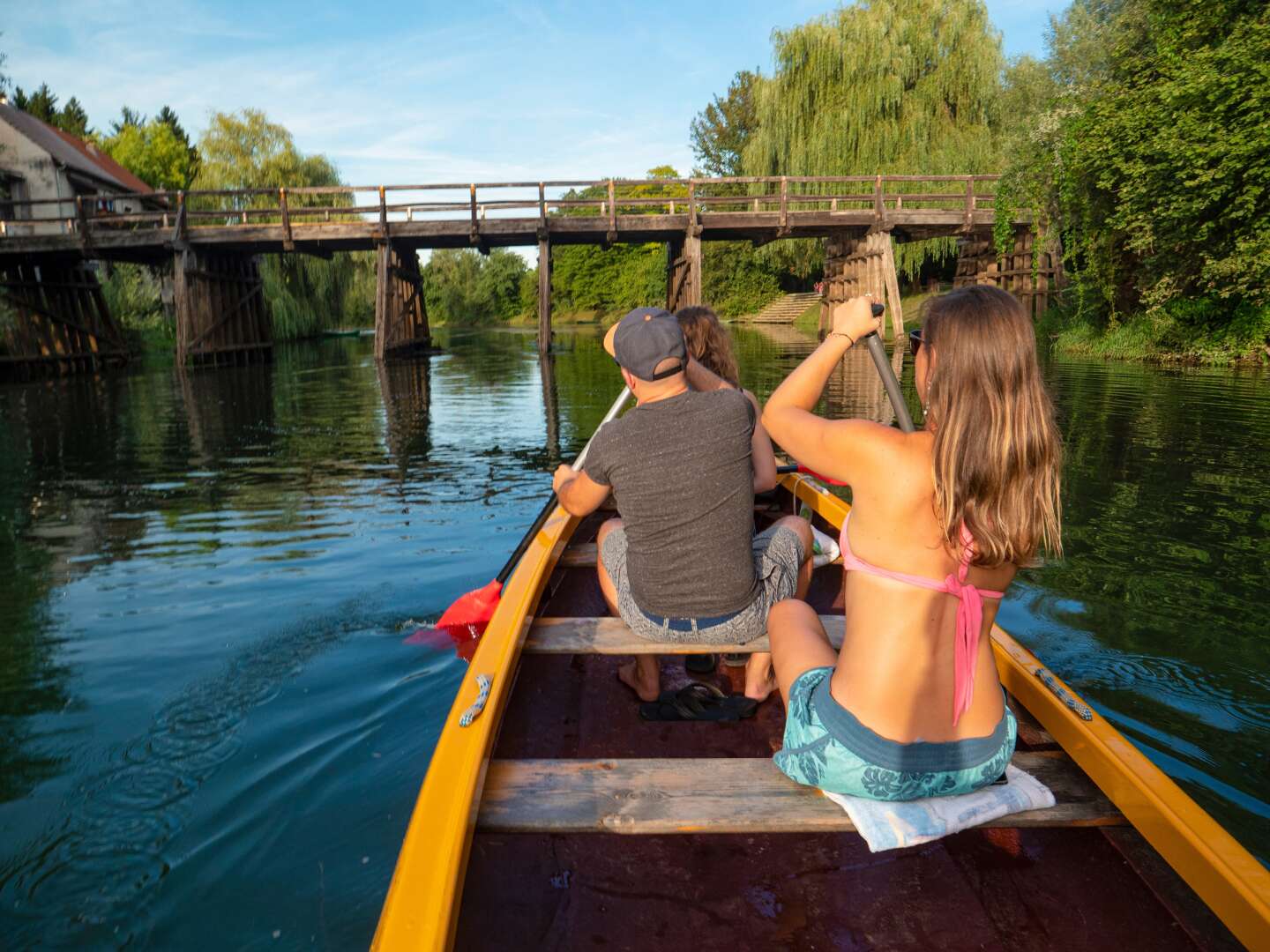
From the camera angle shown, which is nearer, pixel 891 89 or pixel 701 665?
pixel 701 665

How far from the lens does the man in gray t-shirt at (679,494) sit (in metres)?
2.66

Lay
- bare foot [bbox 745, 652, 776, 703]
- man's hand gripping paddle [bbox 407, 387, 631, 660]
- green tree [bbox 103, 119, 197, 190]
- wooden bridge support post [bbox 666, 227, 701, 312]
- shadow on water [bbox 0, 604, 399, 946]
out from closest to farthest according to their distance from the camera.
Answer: shadow on water [bbox 0, 604, 399, 946]
bare foot [bbox 745, 652, 776, 703]
man's hand gripping paddle [bbox 407, 387, 631, 660]
wooden bridge support post [bbox 666, 227, 701, 312]
green tree [bbox 103, 119, 197, 190]

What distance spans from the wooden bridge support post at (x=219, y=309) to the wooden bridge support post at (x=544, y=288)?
28.2ft

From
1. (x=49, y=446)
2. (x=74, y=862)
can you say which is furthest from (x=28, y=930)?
(x=49, y=446)

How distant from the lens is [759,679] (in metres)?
2.91

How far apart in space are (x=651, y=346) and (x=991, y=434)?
45.9 inches

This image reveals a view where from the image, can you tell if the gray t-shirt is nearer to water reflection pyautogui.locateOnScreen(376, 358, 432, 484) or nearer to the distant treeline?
water reflection pyautogui.locateOnScreen(376, 358, 432, 484)

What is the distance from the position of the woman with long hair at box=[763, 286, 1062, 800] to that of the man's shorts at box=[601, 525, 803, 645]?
2.72 ft

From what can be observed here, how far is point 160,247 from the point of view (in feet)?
69.5

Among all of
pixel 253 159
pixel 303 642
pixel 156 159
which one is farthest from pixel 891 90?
pixel 156 159

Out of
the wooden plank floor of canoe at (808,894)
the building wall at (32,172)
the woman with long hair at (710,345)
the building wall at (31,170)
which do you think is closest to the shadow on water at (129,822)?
the wooden plank floor of canoe at (808,894)

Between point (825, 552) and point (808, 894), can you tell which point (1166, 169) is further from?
point (808, 894)

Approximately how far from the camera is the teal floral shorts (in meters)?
1.86

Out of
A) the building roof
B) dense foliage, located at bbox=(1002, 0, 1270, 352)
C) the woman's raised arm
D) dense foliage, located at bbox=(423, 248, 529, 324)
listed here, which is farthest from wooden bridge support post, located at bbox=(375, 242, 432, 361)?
dense foliage, located at bbox=(423, 248, 529, 324)
